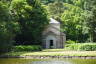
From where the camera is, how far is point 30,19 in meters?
48.9

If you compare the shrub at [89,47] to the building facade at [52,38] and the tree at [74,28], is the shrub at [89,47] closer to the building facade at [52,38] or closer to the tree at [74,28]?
the building facade at [52,38]

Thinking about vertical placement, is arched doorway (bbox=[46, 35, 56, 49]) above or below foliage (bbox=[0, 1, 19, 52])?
below

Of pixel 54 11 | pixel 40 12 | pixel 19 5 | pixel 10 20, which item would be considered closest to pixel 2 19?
pixel 10 20

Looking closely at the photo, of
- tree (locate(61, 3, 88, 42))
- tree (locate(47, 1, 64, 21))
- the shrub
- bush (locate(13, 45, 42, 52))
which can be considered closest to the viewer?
bush (locate(13, 45, 42, 52))

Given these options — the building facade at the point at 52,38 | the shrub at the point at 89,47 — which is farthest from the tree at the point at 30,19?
the shrub at the point at 89,47

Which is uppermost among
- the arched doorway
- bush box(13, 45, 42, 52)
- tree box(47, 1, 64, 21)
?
tree box(47, 1, 64, 21)

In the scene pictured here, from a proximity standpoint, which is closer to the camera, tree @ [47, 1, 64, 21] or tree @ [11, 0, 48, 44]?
tree @ [11, 0, 48, 44]

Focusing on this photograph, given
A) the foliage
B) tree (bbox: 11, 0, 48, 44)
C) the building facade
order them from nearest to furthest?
the foliage, tree (bbox: 11, 0, 48, 44), the building facade

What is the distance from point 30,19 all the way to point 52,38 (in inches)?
286

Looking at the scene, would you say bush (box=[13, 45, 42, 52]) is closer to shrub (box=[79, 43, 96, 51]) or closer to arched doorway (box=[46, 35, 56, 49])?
arched doorway (box=[46, 35, 56, 49])

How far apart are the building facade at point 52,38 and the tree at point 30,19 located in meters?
1.69

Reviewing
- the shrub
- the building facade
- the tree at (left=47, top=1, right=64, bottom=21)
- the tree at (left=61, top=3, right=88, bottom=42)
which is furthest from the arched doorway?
the tree at (left=47, top=1, right=64, bottom=21)

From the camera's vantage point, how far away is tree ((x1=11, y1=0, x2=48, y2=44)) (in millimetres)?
47656

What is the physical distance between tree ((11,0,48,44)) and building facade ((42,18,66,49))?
1692mm
